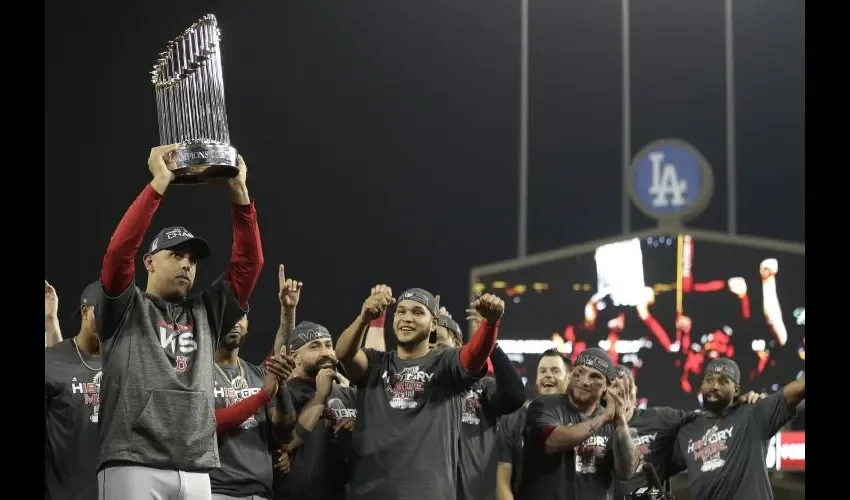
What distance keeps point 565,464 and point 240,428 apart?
1.02 m

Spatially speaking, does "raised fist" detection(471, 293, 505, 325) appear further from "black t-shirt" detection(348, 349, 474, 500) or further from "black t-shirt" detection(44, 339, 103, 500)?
"black t-shirt" detection(44, 339, 103, 500)

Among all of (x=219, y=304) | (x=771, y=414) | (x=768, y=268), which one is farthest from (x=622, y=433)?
(x=768, y=268)

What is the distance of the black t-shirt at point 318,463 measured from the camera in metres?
3.47

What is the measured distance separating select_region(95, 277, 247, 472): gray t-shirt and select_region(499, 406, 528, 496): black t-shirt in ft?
4.44

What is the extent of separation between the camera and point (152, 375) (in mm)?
2479

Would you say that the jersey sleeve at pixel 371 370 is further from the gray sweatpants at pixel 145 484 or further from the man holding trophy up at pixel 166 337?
the gray sweatpants at pixel 145 484

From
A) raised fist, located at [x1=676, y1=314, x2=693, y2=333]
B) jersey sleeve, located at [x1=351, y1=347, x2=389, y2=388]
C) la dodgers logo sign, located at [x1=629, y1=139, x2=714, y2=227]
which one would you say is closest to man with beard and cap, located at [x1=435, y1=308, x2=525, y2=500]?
jersey sleeve, located at [x1=351, y1=347, x2=389, y2=388]

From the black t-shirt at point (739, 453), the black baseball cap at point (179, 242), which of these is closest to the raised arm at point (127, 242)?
the black baseball cap at point (179, 242)

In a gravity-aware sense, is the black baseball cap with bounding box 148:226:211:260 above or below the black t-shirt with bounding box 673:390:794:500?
above

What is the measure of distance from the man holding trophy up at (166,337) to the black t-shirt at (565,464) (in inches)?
50.1

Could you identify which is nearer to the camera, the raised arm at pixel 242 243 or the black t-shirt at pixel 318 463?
the raised arm at pixel 242 243

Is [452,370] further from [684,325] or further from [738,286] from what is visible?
[738,286]

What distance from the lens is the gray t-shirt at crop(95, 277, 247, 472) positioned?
245 cm
